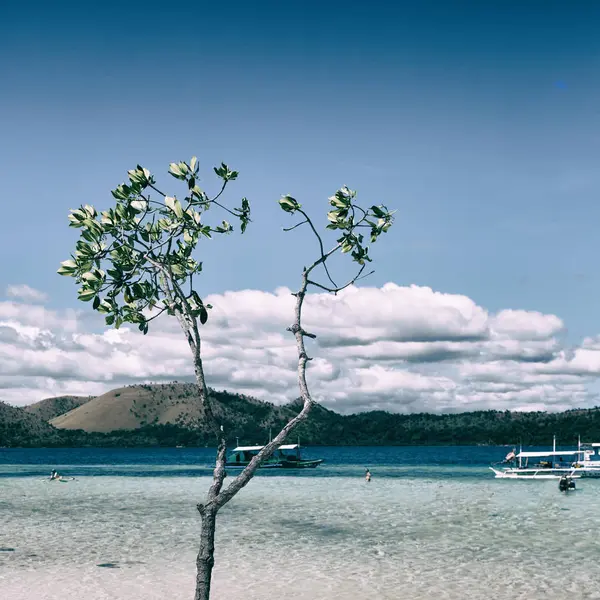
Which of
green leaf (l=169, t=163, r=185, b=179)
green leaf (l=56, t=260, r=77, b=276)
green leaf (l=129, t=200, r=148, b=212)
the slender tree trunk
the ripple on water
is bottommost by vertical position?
the ripple on water

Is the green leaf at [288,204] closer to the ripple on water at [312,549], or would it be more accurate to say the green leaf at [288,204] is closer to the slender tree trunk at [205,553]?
the slender tree trunk at [205,553]

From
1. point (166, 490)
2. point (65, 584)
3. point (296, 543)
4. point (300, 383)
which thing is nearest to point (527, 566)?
point (296, 543)

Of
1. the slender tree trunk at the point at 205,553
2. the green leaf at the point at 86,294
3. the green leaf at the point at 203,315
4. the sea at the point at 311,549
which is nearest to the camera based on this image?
the green leaf at the point at 86,294

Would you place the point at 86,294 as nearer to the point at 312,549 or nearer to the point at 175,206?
the point at 175,206

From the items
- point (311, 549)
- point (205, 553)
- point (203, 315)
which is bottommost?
point (311, 549)

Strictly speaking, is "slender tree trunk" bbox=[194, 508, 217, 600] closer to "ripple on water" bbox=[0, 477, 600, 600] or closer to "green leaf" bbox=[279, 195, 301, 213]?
"green leaf" bbox=[279, 195, 301, 213]

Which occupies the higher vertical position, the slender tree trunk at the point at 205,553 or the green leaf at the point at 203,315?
the green leaf at the point at 203,315

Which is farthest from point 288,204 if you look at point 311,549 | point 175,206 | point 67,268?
point 311,549

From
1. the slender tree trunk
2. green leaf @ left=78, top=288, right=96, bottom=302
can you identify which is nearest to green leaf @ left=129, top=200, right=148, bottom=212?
green leaf @ left=78, top=288, right=96, bottom=302

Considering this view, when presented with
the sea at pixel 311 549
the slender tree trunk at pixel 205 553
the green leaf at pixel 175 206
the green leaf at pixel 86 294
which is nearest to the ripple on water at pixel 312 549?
the sea at pixel 311 549

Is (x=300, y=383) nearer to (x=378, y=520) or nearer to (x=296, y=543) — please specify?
(x=296, y=543)

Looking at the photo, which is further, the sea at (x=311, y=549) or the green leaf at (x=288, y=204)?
the sea at (x=311, y=549)

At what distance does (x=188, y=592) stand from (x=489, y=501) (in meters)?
46.2

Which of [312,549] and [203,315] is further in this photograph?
[312,549]
